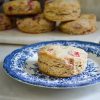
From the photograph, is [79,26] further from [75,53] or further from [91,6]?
[75,53]

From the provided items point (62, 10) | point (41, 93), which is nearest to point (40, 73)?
point (41, 93)

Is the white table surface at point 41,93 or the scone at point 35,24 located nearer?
the white table surface at point 41,93

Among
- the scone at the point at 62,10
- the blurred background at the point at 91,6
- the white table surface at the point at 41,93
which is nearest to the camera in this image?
the white table surface at the point at 41,93

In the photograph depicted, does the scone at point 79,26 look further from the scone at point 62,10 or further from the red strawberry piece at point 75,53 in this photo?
the red strawberry piece at point 75,53

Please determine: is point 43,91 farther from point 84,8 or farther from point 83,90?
point 84,8

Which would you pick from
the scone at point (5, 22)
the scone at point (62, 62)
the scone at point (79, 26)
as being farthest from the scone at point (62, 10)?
the scone at point (62, 62)

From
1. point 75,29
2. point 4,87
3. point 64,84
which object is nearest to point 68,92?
point 64,84
